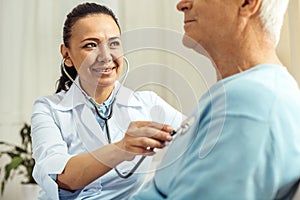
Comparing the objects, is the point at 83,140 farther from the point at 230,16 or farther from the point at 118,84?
the point at 230,16

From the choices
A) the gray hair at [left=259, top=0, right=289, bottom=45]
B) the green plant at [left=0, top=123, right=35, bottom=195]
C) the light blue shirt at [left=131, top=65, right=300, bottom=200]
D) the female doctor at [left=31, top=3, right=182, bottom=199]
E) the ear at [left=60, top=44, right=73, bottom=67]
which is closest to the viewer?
the light blue shirt at [left=131, top=65, right=300, bottom=200]

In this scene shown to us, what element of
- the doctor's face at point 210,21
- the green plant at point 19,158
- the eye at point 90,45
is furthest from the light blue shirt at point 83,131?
the green plant at point 19,158

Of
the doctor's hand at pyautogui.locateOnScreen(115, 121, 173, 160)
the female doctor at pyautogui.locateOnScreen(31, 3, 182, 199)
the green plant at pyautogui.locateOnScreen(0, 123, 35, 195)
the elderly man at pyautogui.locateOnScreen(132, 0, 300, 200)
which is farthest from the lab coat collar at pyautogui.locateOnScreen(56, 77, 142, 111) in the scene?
the green plant at pyautogui.locateOnScreen(0, 123, 35, 195)

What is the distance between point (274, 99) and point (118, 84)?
1.54 ft

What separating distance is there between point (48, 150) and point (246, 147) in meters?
0.55

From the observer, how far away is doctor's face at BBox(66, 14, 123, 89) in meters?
1.07

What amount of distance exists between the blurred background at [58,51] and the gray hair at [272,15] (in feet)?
0.86

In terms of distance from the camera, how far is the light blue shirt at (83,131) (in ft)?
3.33

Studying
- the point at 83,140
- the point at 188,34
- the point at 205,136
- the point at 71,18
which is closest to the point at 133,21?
the point at 71,18

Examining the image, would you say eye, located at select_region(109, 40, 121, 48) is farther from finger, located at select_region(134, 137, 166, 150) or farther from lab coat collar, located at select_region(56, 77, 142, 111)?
finger, located at select_region(134, 137, 166, 150)

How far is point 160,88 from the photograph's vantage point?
1.08m

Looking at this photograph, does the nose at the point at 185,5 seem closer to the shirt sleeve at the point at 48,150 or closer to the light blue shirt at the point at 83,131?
the light blue shirt at the point at 83,131

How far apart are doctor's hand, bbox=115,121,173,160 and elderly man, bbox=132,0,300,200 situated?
1.5 inches

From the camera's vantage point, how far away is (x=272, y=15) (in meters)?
0.74
